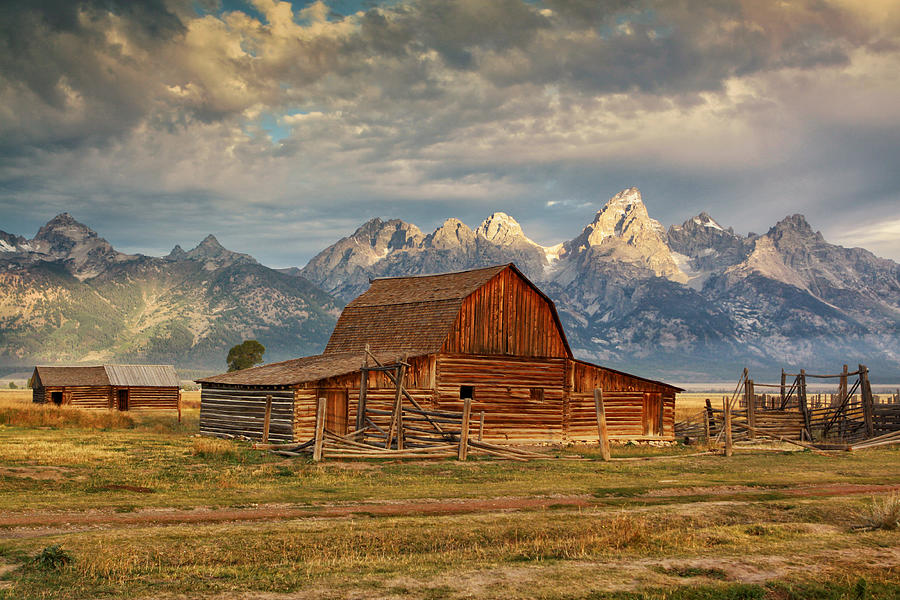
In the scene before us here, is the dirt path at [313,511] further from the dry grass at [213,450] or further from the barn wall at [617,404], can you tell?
the barn wall at [617,404]

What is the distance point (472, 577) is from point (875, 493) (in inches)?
579

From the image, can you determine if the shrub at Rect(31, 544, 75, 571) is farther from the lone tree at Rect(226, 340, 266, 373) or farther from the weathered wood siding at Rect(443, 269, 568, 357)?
the lone tree at Rect(226, 340, 266, 373)

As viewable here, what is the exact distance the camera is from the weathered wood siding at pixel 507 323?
127 ft

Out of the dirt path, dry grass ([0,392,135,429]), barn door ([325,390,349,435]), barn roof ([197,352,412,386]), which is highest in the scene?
barn roof ([197,352,412,386])

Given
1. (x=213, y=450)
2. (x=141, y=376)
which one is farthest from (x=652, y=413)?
(x=141, y=376)

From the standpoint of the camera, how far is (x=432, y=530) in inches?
579

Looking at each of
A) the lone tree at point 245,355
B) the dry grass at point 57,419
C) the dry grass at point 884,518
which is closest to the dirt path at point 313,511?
the dry grass at point 884,518

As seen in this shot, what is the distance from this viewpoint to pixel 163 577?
36.3ft

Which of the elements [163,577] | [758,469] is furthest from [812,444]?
[163,577]

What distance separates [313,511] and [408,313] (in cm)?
2569

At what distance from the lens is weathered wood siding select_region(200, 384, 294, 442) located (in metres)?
35.7

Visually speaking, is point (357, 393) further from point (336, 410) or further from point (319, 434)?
point (319, 434)

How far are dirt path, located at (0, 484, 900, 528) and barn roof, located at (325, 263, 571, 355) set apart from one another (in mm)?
18334

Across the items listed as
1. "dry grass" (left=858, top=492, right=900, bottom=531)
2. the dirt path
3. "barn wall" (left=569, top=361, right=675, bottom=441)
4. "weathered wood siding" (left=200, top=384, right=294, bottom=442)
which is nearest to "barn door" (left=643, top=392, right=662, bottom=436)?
"barn wall" (left=569, top=361, right=675, bottom=441)
